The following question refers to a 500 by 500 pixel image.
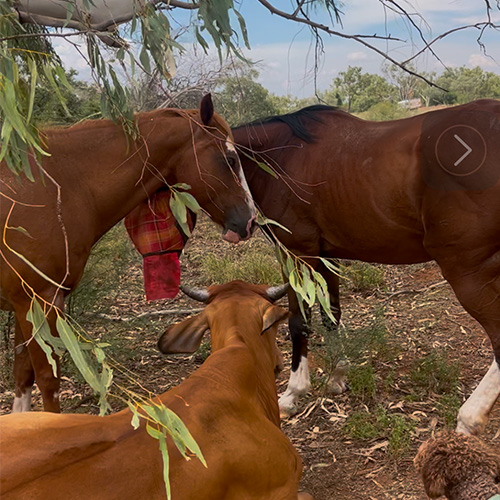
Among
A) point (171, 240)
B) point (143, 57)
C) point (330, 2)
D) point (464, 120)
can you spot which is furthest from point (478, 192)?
point (143, 57)

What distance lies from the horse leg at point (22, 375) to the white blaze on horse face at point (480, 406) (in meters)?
3.07

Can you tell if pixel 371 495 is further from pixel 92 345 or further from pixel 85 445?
pixel 92 345

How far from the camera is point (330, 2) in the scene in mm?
3326

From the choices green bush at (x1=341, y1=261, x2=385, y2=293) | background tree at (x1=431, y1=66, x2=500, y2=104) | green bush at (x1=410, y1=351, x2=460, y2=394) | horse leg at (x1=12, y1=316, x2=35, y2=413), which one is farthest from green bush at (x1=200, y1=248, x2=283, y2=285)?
background tree at (x1=431, y1=66, x2=500, y2=104)

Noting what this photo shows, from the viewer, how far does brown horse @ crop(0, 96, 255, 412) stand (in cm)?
360

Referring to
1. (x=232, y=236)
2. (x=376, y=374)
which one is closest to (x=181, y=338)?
(x=232, y=236)

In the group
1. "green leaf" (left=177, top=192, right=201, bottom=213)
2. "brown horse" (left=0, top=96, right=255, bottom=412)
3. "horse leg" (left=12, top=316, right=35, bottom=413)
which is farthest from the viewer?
"horse leg" (left=12, top=316, right=35, bottom=413)

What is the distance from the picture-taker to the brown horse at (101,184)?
3.60 meters

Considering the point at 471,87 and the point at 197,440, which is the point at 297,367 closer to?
the point at 197,440

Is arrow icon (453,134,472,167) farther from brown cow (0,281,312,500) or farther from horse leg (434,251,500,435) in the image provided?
brown cow (0,281,312,500)

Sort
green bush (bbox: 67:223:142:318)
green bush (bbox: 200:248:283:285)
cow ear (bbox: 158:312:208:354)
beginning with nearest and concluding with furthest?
cow ear (bbox: 158:312:208:354)
green bush (bbox: 67:223:142:318)
green bush (bbox: 200:248:283:285)

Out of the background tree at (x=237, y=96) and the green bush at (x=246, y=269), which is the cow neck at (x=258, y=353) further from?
the green bush at (x=246, y=269)

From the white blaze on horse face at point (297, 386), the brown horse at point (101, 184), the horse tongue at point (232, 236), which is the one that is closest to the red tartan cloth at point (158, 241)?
the brown horse at point (101, 184)

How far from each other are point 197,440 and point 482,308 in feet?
8.54
